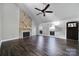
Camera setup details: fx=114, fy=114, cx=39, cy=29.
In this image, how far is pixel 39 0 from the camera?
5.86ft

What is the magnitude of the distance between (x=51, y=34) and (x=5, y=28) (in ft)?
3.60

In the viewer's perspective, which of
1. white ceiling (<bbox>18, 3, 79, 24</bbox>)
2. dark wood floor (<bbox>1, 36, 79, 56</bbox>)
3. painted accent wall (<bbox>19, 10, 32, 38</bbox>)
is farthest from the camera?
painted accent wall (<bbox>19, 10, 32, 38</bbox>)

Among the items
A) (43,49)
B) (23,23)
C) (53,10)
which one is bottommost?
(43,49)

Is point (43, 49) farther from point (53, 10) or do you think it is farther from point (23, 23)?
point (53, 10)

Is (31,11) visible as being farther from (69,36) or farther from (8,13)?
(69,36)

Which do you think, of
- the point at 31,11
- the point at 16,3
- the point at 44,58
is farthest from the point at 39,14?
the point at 44,58

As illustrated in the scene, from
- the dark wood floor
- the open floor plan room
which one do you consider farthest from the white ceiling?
the dark wood floor

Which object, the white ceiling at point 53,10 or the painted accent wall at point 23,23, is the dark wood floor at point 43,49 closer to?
the painted accent wall at point 23,23

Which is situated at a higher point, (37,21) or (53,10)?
(53,10)

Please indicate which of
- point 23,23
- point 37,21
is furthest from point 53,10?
point 23,23

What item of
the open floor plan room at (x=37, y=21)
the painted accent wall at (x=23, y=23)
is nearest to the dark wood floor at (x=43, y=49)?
the open floor plan room at (x=37, y=21)

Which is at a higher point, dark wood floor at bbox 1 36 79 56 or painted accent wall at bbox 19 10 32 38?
painted accent wall at bbox 19 10 32 38

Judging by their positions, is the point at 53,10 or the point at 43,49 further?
the point at 43,49

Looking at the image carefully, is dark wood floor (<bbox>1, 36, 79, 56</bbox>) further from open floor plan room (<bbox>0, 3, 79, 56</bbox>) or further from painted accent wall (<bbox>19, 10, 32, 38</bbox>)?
painted accent wall (<bbox>19, 10, 32, 38</bbox>)
